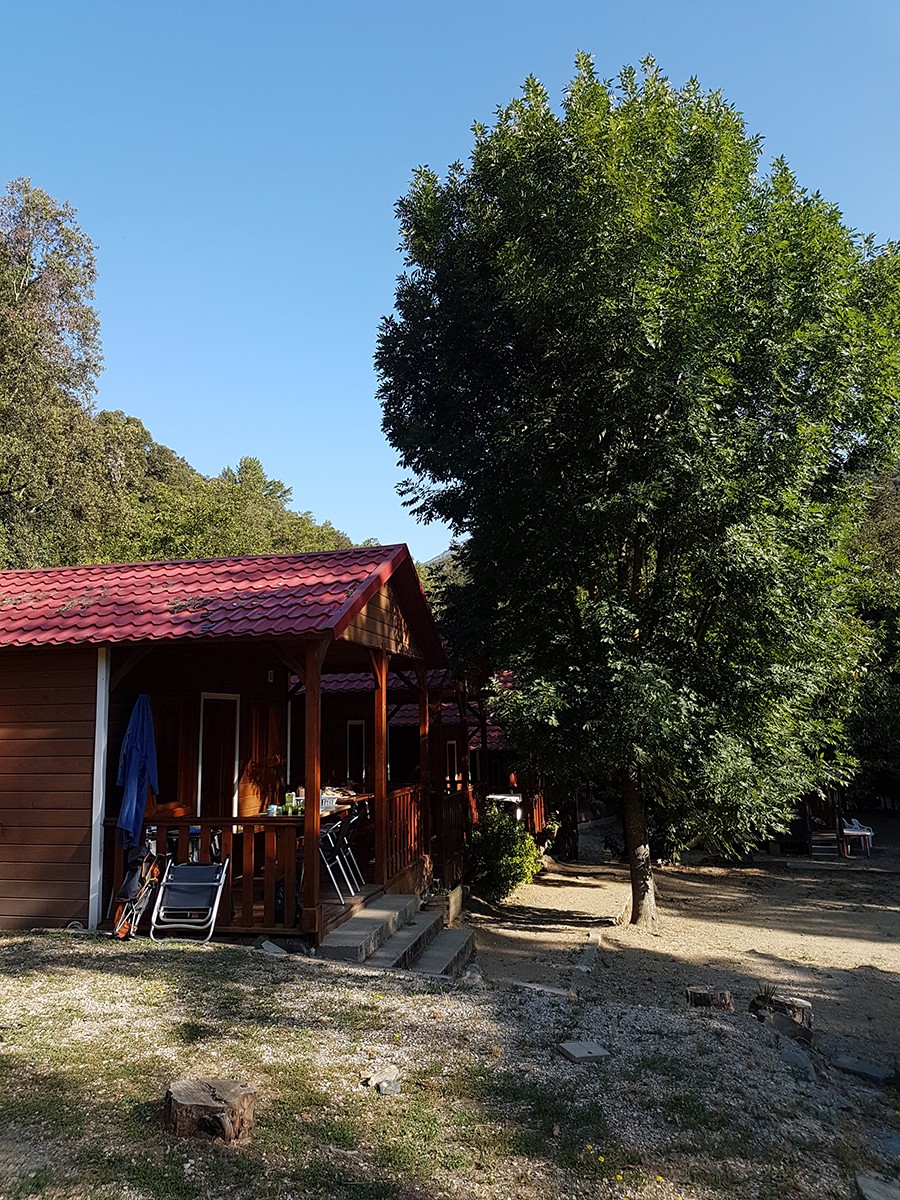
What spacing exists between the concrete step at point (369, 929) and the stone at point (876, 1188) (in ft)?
15.1

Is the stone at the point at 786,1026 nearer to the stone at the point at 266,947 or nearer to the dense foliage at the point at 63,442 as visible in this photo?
the stone at the point at 266,947

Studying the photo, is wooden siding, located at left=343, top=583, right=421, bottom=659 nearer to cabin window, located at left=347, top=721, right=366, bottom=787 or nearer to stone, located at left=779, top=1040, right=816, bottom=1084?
stone, located at left=779, top=1040, right=816, bottom=1084

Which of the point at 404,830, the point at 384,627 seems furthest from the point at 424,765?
the point at 384,627

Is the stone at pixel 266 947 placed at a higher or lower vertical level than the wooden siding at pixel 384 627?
lower

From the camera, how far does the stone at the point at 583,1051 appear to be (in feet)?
16.3

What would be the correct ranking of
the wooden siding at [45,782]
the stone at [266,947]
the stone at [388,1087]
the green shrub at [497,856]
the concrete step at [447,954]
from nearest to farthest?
the stone at [388,1087] < the stone at [266,947] < the wooden siding at [45,782] < the concrete step at [447,954] < the green shrub at [497,856]

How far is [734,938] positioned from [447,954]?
16.4ft

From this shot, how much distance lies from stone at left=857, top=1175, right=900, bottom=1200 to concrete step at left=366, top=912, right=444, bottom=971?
14.2ft

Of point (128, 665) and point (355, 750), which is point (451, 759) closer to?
point (355, 750)

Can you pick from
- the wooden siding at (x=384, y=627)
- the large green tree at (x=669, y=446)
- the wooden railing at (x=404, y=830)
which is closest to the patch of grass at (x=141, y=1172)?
the wooden siding at (x=384, y=627)

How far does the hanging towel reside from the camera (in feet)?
24.9

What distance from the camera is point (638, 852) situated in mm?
12352

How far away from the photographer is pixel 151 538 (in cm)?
2816

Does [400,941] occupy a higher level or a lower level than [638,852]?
lower
